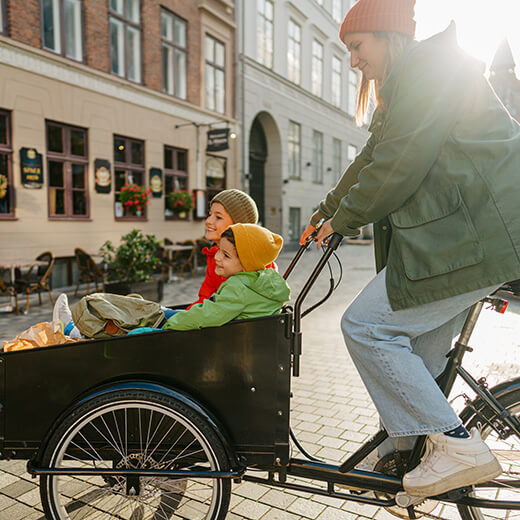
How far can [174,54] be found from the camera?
15.2 meters

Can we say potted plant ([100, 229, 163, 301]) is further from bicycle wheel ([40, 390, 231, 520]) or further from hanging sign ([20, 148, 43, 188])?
bicycle wheel ([40, 390, 231, 520])

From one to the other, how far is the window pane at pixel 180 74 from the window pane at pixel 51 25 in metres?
4.46

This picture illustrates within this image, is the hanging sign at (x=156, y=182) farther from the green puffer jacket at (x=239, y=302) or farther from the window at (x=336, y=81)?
the window at (x=336, y=81)

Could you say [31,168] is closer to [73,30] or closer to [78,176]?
[78,176]

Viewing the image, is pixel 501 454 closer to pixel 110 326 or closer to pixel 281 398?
pixel 281 398

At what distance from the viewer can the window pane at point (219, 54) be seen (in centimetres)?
1731

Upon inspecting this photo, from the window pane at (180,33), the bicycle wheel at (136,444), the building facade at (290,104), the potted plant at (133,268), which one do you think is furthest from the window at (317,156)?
the bicycle wheel at (136,444)

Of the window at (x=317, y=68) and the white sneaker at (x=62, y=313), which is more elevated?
the window at (x=317, y=68)

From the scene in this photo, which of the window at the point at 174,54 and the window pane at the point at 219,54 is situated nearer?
the window at the point at 174,54

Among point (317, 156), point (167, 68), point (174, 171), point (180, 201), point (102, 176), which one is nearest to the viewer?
point (102, 176)

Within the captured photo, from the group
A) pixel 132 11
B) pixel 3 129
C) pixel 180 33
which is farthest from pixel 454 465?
pixel 180 33

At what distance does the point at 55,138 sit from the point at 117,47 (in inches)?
134

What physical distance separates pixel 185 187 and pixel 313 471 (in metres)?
14.4

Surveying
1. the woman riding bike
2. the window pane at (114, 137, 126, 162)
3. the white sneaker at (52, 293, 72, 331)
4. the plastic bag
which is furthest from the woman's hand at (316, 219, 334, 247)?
the window pane at (114, 137, 126, 162)
